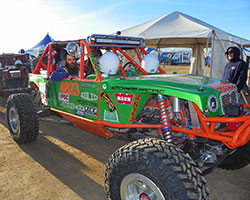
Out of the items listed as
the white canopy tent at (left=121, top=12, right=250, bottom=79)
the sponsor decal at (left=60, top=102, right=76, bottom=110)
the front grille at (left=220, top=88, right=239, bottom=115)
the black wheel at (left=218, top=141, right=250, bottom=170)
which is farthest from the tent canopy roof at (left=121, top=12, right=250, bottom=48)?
the sponsor decal at (left=60, top=102, right=76, bottom=110)

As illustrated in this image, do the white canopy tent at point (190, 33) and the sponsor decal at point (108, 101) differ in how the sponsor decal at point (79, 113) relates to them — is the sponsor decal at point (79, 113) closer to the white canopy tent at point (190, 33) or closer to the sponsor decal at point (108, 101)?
the sponsor decal at point (108, 101)

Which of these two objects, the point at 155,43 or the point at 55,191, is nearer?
the point at 55,191

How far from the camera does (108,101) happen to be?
3094 millimetres

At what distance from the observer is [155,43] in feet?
39.2

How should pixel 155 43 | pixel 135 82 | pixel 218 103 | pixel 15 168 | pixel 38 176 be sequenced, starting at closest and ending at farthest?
pixel 218 103 → pixel 135 82 → pixel 38 176 → pixel 15 168 → pixel 155 43

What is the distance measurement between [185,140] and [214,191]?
2.80 ft

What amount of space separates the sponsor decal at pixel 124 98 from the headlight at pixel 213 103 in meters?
0.93

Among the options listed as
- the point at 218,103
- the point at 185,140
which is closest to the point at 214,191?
the point at 185,140

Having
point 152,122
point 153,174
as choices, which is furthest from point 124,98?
point 153,174

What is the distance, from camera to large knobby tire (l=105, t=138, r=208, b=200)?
1.98 m

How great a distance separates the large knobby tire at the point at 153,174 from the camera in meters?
1.98

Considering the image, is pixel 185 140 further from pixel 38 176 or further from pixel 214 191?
pixel 38 176

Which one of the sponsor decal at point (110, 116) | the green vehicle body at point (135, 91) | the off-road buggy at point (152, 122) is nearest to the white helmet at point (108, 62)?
the off-road buggy at point (152, 122)

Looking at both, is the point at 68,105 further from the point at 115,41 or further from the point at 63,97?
the point at 115,41
